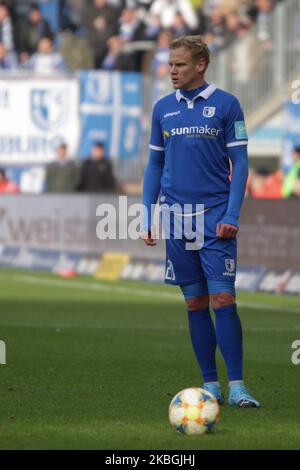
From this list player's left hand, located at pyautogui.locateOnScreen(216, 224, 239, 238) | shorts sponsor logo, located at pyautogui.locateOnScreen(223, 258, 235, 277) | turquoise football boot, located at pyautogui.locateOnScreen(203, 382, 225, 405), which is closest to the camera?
player's left hand, located at pyautogui.locateOnScreen(216, 224, 239, 238)

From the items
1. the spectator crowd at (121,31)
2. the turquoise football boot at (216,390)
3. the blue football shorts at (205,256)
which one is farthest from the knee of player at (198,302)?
the spectator crowd at (121,31)

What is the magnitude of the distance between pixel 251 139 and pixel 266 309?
12.6m

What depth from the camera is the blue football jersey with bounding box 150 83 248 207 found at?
9742mm

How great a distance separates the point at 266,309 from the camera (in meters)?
18.0

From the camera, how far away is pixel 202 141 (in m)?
9.75

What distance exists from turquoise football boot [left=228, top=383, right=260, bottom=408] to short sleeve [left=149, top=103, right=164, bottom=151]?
5.70 feet

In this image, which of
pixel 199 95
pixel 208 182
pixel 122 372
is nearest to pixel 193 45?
pixel 199 95

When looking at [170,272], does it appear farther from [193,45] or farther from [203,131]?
[193,45]

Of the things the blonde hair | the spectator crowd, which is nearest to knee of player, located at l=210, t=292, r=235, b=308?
the blonde hair

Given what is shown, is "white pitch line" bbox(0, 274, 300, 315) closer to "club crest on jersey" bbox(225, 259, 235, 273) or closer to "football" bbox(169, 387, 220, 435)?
"club crest on jersey" bbox(225, 259, 235, 273)

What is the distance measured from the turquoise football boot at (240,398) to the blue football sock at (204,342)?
234mm

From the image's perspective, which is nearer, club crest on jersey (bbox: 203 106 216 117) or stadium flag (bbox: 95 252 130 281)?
club crest on jersey (bbox: 203 106 216 117)

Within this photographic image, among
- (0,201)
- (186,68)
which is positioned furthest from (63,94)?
(186,68)

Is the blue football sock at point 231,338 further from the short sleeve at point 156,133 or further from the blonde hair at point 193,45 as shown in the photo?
the blonde hair at point 193,45
